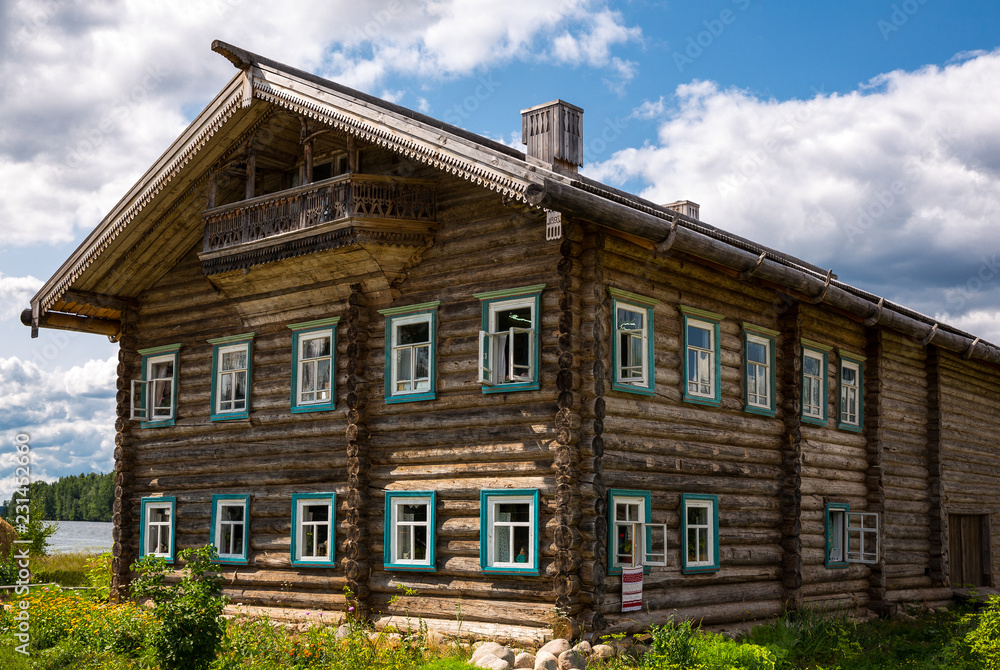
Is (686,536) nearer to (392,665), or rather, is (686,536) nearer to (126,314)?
(392,665)

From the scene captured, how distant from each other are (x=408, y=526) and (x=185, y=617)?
18.0 ft

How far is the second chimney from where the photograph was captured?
64.2 feet

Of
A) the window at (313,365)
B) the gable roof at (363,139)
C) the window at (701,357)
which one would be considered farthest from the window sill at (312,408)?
the window at (701,357)

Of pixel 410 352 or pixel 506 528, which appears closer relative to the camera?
pixel 506 528

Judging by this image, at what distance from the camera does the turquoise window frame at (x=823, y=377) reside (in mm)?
20875

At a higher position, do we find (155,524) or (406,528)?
(406,528)

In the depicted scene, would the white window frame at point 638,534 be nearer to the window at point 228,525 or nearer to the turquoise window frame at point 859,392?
the turquoise window frame at point 859,392

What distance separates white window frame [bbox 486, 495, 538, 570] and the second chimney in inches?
280

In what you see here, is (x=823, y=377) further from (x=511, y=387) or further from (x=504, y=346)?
(x=511, y=387)

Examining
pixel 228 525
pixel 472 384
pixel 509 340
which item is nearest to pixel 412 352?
pixel 472 384

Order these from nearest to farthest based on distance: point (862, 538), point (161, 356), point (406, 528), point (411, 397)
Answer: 1. point (406, 528)
2. point (411, 397)
3. point (161, 356)
4. point (862, 538)

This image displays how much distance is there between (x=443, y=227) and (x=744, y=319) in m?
6.40

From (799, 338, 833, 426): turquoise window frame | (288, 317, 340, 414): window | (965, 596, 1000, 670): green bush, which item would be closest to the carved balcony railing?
(288, 317, 340, 414): window

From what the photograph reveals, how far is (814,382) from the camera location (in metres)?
21.5
